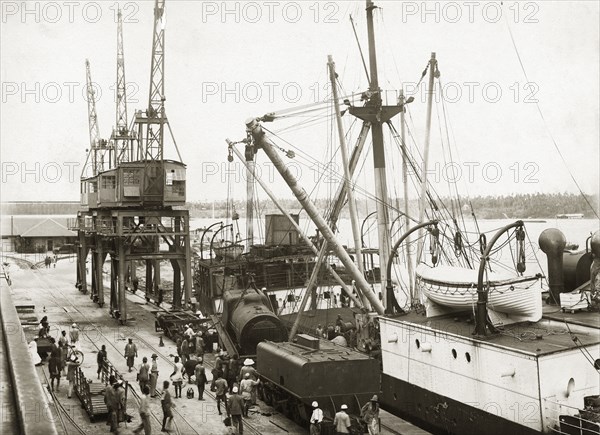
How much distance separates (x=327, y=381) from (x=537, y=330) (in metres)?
6.57

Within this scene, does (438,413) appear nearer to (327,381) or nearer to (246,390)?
(327,381)

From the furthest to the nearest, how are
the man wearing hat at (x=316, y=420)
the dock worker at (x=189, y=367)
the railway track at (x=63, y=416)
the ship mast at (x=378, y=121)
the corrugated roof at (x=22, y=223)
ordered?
1. the corrugated roof at (x=22, y=223)
2. the ship mast at (x=378, y=121)
3. the dock worker at (x=189, y=367)
4. the railway track at (x=63, y=416)
5. the man wearing hat at (x=316, y=420)

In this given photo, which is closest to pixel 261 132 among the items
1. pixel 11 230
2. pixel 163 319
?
pixel 163 319

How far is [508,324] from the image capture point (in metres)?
19.8

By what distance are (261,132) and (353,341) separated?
10.1 m

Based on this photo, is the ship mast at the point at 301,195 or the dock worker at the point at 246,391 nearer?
the dock worker at the point at 246,391

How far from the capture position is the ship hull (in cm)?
1758

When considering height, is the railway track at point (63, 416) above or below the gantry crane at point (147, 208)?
below

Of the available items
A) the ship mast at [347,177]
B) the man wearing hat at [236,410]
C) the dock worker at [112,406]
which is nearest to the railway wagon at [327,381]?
the man wearing hat at [236,410]

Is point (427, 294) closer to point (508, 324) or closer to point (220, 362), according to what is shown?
point (508, 324)

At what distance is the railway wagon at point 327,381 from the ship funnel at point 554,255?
884cm

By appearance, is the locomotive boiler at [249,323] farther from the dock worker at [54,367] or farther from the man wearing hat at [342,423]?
the man wearing hat at [342,423]

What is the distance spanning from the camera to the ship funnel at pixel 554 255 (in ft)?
76.0

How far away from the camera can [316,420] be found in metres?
17.0
